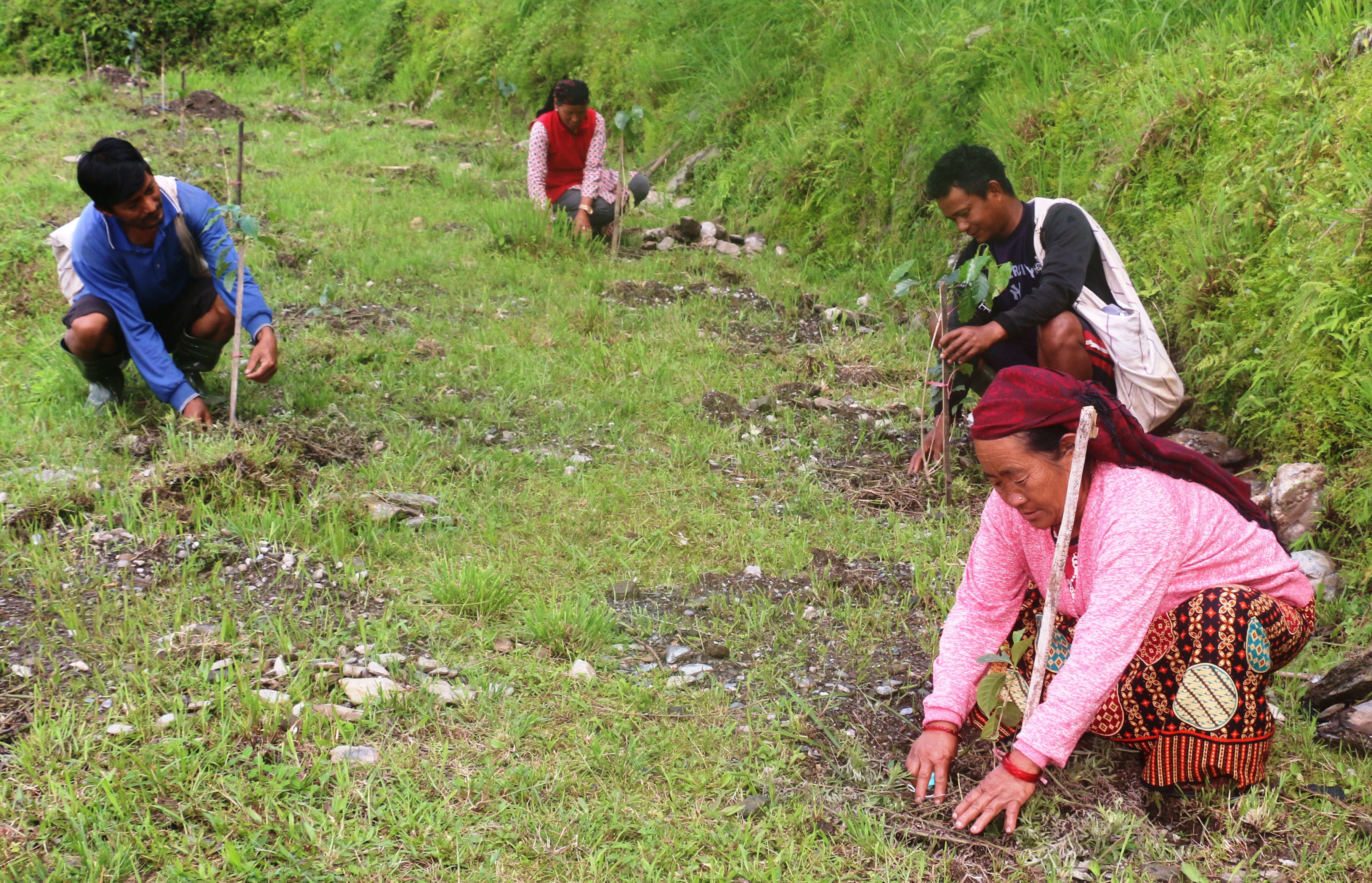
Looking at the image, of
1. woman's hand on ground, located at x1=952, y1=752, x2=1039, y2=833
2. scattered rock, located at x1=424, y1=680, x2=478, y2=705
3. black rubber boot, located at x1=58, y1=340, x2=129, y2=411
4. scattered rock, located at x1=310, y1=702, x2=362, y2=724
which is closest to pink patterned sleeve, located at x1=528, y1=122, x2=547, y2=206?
black rubber boot, located at x1=58, y1=340, x2=129, y2=411

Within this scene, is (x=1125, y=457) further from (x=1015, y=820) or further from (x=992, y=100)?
(x=992, y=100)

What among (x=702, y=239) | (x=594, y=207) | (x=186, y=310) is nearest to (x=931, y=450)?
(x=186, y=310)

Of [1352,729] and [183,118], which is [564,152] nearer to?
[183,118]

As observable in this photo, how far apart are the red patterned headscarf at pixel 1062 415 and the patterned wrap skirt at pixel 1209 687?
0.33 metres

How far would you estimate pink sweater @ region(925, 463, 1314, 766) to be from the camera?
2.05 m

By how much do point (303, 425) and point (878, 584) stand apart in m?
2.33

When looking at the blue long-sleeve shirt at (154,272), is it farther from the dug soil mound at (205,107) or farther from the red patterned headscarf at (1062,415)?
the dug soil mound at (205,107)

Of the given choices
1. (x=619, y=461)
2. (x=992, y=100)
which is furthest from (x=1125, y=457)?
(x=992, y=100)

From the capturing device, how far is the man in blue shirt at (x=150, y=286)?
3695 mm

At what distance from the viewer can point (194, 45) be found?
48.6ft

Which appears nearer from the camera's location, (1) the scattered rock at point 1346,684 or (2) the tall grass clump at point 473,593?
(1) the scattered rock at point 1346,684

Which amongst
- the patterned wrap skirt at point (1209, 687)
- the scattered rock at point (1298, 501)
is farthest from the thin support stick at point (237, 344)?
the scattered rock at point (1298, 501)

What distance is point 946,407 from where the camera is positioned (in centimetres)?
373

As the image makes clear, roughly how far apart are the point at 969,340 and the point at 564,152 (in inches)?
167
